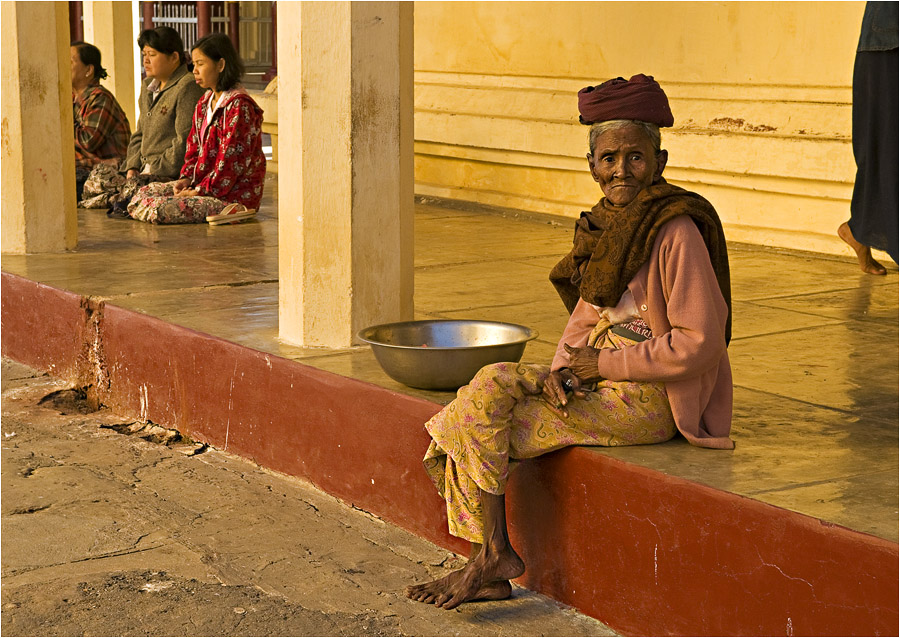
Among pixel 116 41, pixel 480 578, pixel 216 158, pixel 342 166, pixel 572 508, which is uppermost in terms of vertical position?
pixel 116 41

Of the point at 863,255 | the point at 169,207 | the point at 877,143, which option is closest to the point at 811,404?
the point at 877,143

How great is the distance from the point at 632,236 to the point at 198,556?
1.63 m

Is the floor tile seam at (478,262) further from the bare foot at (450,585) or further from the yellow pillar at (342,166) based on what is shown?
the bare foot at (450,585)

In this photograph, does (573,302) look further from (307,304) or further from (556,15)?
(556,15)

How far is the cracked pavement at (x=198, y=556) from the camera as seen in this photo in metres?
3.42

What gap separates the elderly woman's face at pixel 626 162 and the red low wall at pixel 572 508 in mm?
695

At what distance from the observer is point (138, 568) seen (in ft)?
12.5

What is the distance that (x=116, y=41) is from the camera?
1219 centimetres

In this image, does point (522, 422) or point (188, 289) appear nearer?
point (522, 422)

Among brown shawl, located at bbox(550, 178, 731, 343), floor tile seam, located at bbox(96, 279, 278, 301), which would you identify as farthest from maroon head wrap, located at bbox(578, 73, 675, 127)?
floor tile seam, located at bbox(96, 279, 278, 301)

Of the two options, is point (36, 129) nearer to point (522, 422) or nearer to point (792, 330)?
point (792, 330)

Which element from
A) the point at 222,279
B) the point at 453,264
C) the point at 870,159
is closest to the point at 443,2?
the point at 453,264

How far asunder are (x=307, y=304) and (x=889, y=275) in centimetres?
335

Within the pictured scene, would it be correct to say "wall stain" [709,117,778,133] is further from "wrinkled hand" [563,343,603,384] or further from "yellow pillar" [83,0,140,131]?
"yellow pillar" [83,0,140,131]
